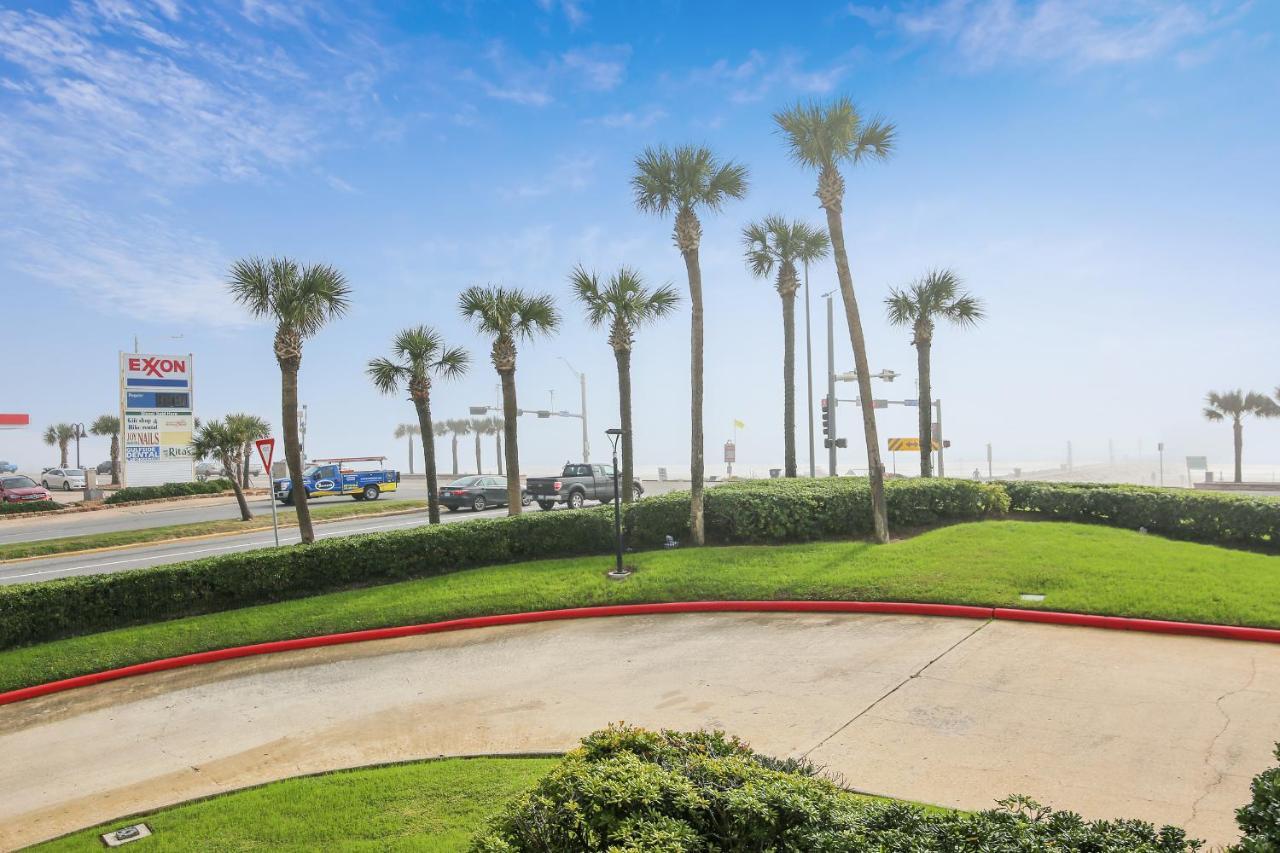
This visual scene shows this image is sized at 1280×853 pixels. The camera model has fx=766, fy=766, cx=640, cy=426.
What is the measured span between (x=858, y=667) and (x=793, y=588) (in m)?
3.79

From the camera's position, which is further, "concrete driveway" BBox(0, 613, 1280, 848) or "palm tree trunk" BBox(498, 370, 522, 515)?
"palm tree trunk" BBox(498, 370, 522, 515)

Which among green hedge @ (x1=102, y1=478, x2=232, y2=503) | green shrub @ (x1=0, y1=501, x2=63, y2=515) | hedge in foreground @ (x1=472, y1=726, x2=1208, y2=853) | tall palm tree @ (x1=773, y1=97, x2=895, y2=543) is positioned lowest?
hedge in foreground @ (x1=472, y1=726, x2=1208, y2=853)

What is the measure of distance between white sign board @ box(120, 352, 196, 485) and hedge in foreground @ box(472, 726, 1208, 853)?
45749 millimetres

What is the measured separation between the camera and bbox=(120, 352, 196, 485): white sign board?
4200 cm

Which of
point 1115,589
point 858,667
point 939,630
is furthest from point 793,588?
point 1115,589

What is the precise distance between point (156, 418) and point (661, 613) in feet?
133

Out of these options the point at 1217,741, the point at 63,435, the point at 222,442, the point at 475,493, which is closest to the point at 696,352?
the point at 1217,741

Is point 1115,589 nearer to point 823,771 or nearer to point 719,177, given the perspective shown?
point 823,771

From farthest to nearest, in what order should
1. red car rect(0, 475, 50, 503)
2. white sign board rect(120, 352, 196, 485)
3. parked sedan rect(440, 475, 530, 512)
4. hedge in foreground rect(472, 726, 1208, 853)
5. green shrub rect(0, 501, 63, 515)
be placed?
white sign board rect(120, 352, 196, 485) < red car rect(0, 475, 50, 503) < green shrub rect(0, 501, 63, 515) < parked sedan rect(440, 475, 530, 512) < hedge in foreground rect(472, 726, 1208, 853)

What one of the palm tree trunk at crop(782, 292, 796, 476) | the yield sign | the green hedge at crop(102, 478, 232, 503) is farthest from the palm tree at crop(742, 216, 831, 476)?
the green hedge at crop(102, 478, 232, 503)

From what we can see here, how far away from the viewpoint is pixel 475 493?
32.8 m

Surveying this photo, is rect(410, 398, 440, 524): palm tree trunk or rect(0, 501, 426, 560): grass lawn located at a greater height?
rect(410, 398, 440, 524): palm tree trunk

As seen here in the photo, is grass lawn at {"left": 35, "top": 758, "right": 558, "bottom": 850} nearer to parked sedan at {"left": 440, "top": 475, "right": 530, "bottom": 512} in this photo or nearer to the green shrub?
parked sedan at {"left": 440, "top": 475, "right": 530, "bottom": 512}

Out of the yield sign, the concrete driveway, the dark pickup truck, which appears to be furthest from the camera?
the dark pickup truck
